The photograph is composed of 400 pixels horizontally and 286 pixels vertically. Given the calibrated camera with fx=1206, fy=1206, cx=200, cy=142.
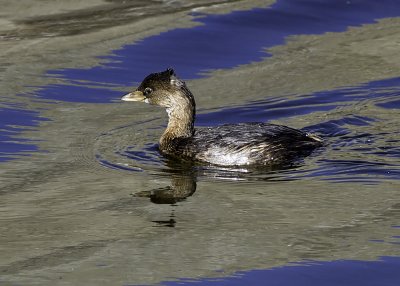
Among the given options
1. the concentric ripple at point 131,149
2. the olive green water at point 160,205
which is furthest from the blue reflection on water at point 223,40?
the concentric ripple at point 131,149

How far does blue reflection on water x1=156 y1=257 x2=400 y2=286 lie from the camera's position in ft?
23.9

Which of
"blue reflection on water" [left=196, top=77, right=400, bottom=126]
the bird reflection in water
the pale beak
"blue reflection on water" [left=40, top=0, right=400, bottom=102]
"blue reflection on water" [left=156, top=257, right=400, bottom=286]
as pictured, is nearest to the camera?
"blue reflection on water" [left=156, top=257, right=400, bottom=286]

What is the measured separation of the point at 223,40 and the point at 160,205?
5689 millimetres

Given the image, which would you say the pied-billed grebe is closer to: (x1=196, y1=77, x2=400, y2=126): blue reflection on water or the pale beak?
the pale beak

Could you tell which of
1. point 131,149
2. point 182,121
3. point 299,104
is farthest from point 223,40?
point 131,149

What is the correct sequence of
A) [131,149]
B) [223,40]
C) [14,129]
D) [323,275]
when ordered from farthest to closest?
[223,40] < [14,129] < [131,149] < [323,275]

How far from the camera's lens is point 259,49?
14289 millimetres

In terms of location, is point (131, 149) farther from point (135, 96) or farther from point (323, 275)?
point (323, 275)

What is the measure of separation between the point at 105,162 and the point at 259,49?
4374mm

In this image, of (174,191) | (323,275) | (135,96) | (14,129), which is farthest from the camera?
(135,96)

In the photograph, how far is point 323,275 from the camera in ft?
24.2

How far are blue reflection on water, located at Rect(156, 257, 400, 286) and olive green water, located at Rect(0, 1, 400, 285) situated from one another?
0.40 feet

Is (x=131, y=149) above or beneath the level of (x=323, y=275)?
above

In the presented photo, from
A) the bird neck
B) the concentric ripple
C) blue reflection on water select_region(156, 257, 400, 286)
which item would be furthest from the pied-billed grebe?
blue reflection on water select_region(156, 257, 400, 286)
